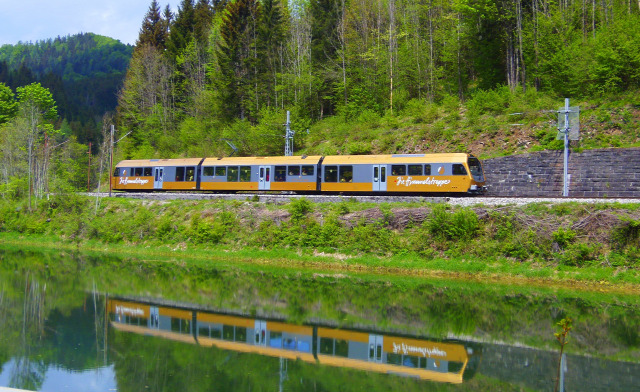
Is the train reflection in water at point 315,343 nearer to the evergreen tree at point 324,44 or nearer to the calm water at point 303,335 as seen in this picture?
the calm water at point 303,335

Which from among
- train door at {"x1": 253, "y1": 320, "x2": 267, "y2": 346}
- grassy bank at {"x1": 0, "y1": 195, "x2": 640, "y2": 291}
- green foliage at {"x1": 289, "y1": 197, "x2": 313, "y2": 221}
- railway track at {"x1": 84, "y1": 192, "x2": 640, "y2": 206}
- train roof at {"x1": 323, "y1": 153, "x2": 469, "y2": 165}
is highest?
train roof at {"x1": 323, "y1": 153, "x2": 469, "y2": 165}

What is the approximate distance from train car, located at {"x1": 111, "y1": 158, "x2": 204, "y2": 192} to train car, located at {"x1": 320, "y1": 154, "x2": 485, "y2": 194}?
11201 millimetres

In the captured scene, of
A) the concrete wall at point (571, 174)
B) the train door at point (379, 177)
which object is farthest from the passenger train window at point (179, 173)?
the concrete wall at point (571, 174)

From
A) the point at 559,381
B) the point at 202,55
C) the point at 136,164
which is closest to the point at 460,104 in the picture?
the point at 136,164

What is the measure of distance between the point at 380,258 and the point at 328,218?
13.9ft

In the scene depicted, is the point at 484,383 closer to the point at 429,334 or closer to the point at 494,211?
the point at 429,334

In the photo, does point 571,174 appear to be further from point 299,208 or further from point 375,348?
point 375,348

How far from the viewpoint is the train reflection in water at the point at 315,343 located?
13.5m

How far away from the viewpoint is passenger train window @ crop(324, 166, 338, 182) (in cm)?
3531

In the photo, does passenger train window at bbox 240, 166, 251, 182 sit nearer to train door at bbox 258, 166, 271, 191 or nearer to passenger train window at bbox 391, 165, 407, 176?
train door at bbox 258, 166, 271, 191

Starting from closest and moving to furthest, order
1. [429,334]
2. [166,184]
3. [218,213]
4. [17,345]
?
[17,345] → [429,334] → [218,213] → [166,184]

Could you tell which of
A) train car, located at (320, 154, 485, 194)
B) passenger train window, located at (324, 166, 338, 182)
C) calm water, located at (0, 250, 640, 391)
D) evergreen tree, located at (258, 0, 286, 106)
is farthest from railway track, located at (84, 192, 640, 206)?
evergreen tree, located at (258, 0, 286, 106)

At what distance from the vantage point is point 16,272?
27.8 metres

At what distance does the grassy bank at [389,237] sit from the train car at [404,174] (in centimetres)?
259
